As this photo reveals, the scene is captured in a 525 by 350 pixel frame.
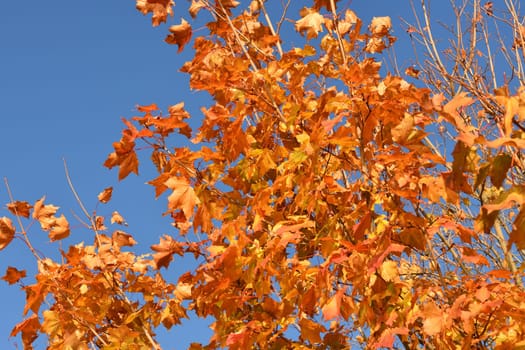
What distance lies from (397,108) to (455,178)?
0.86 m

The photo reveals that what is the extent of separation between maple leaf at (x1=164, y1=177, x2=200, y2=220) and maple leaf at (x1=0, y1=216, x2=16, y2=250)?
130 cm

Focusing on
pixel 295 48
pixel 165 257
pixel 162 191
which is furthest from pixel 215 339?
pixel 295 48

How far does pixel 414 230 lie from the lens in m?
2.16

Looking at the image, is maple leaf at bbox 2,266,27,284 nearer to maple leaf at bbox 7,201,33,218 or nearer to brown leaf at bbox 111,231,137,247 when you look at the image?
maple leaf at bbox 7,201,33,218

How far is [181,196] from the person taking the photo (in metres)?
2.40

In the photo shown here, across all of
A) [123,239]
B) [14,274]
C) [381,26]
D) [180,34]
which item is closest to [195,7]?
[180,34]

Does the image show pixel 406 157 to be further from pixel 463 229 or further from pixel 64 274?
pixel 64 274

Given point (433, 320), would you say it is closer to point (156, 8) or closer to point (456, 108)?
point (456, 108)

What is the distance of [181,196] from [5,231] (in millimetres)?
1379

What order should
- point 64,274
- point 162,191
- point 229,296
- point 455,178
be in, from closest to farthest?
point 455,178
point 162,191
point 229,296
point 64,274

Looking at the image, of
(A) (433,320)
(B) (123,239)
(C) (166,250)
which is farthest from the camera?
(B) (123,239)

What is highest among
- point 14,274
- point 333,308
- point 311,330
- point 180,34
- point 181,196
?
point 180,34

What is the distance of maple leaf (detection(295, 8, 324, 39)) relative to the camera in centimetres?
275

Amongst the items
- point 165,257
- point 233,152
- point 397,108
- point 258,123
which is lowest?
point 397,108
